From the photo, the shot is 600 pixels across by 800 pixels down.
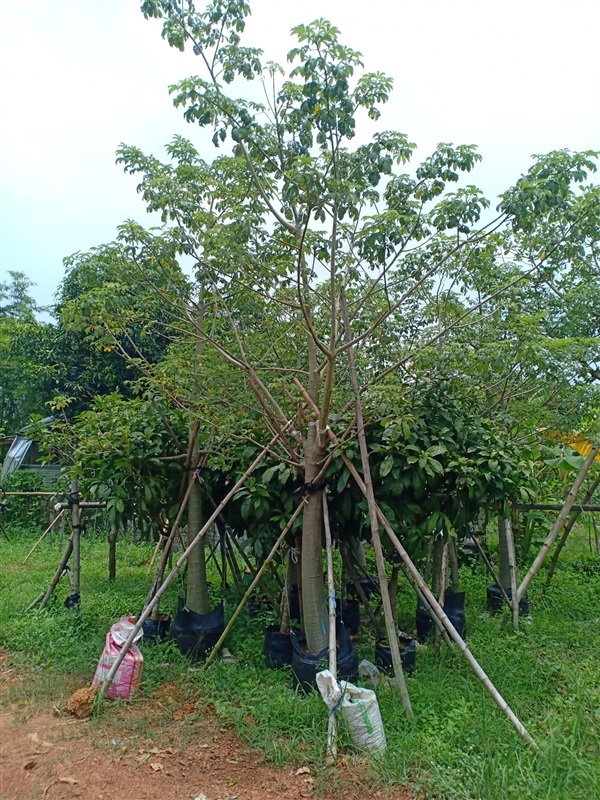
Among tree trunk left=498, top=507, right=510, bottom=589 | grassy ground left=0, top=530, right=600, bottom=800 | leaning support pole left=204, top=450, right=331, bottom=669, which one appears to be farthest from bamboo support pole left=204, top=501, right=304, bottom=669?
tree trunk left=498, top=507, right=510, bottom=589

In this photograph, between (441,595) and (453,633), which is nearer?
(453,633)

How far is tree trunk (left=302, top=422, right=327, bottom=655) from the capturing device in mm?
4680

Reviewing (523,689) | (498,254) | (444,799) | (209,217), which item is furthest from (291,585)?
(498,254)

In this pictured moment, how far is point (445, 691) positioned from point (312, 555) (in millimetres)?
1290

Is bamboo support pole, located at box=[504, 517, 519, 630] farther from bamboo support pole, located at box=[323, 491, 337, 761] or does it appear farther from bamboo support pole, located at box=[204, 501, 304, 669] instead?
bamboo support pole, located at box=[204, 501, 304, 669]

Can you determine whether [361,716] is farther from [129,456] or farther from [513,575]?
[129,456]

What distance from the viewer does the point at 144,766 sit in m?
3.58

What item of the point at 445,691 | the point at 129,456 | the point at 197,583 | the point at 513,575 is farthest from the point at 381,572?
the point at 129,456

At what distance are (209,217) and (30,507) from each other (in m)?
9.94

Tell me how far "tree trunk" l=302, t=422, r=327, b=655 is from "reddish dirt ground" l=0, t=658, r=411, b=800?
0.96 m

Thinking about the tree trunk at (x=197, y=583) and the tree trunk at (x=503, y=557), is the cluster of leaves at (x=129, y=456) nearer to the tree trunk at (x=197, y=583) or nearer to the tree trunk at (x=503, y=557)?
the tree trunk at (x=197, y=583)

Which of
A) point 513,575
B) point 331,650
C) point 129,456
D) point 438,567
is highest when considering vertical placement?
point 129,456

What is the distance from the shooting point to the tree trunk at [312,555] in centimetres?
468

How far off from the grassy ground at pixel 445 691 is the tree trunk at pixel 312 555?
0.45m
